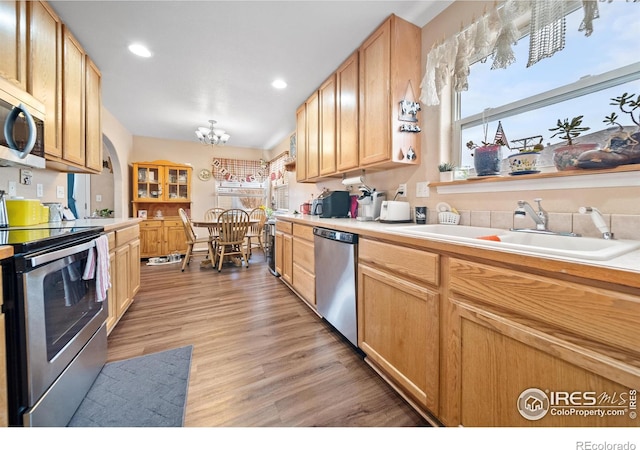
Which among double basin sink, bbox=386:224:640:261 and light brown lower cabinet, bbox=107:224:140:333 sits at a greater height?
double basin sink, bbox=386:224:640:261

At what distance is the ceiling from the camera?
1.80 m

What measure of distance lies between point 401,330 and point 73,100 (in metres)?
3.00

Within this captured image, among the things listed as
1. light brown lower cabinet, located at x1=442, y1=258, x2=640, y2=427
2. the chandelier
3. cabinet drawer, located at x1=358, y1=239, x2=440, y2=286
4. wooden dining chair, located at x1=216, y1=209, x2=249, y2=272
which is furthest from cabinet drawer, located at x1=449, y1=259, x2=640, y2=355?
the chandelier

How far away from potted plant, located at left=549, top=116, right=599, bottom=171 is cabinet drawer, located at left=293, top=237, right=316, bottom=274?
5.59ft

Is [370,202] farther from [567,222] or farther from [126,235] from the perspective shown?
[126,235]

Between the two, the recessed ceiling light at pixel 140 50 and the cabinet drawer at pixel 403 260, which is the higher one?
the recessed ceiling light at pixel 140 50

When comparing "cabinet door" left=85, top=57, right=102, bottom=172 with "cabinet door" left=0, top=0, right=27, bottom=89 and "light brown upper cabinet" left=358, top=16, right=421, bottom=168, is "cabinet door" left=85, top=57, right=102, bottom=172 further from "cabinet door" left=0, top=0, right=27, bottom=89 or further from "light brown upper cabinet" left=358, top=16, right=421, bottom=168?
"light brown upper cabinet" left=358, top=16, right=421, bottom=168

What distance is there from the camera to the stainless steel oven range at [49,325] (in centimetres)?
86

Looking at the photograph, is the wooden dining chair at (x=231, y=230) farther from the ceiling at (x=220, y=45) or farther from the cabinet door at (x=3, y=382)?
the cabinet door at (x=3, y=382)

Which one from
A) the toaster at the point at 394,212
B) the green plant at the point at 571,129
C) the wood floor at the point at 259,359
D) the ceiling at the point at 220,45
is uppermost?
the ceiling at the point at 220,45

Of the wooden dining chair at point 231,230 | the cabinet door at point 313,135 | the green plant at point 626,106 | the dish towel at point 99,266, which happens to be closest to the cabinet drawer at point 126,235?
the dish towel at point 99,266

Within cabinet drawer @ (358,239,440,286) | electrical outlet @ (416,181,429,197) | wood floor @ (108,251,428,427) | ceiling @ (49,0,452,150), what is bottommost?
wood floor @ (108,251,428,427)

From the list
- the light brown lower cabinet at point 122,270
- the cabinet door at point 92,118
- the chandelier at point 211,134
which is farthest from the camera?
the chandelier at point 211,134

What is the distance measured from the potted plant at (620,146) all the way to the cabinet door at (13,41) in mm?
2922
